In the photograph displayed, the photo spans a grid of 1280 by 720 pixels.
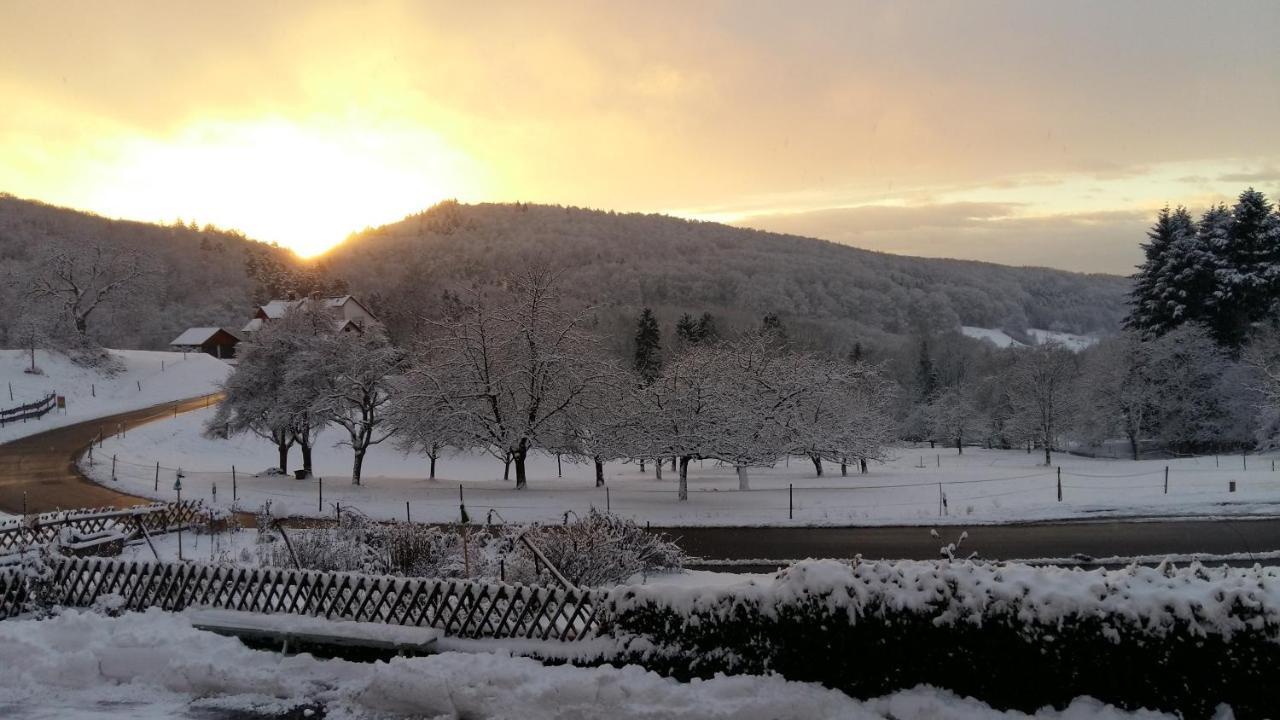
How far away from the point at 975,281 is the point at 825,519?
172779 millimetres

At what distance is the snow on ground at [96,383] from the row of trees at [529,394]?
17.2 metres

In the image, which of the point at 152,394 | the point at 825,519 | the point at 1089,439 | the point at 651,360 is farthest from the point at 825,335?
the point at 825,519

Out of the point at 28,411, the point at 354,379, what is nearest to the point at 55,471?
the point at 354,379

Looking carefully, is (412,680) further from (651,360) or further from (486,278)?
(486,278)

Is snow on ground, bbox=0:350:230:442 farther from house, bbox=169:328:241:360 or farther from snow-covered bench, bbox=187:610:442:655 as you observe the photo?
snow-covered bench, bbox=187:610:442:655

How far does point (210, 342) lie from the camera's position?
8700cm

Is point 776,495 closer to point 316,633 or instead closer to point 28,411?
point 316,633

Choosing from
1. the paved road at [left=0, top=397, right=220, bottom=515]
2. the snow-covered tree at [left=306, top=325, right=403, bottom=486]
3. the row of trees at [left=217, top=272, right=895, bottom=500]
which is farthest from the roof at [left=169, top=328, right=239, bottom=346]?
the snow-covered tree at [left=306, top=325, right=403, bottom=486]

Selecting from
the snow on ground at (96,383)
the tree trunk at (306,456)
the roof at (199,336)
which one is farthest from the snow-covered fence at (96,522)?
the roof at (199,336)

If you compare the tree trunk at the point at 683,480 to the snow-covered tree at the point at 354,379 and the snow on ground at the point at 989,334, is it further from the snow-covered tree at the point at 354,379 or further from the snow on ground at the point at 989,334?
the snow on ground at the point at 989,334

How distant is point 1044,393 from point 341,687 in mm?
57383

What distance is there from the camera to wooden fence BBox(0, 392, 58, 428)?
46219 mm

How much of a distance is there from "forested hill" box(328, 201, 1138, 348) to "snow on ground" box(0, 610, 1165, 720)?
90317 mm

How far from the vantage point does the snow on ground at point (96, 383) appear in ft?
166
